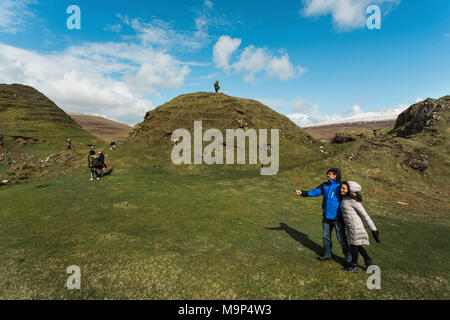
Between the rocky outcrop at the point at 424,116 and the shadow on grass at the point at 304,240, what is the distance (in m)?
42.0

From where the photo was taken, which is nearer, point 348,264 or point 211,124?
point 348,264

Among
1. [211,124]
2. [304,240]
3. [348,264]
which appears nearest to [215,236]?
[304,240]

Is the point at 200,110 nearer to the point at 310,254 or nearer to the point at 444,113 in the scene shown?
the point at 310,254

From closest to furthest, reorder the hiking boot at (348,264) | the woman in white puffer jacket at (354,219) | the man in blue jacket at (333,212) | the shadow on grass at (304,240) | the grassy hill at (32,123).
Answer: the woman in white puffer jacket at (354,219), the hiking boot at (348,264), the man in blue jacket at (333,212), the shadow on grass at (304,240), the grassy hill at (32,123)

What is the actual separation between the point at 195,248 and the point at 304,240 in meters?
5.78

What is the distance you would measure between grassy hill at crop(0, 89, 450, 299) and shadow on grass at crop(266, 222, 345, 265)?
68 mm

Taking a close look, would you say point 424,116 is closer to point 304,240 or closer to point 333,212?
point 304,240

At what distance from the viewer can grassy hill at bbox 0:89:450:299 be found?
6773mm

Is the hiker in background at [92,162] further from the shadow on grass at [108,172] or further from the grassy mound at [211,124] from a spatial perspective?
the grassy mound at [211,124]

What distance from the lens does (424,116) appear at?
132ft

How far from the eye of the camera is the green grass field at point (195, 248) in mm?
6668

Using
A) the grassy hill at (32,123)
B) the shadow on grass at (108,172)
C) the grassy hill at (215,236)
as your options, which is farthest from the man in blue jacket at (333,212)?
the grassy hill at (32,123)
